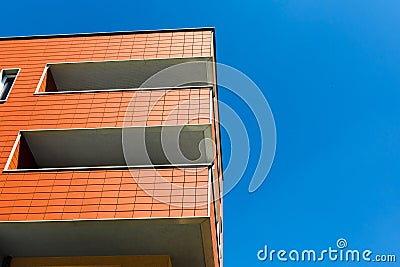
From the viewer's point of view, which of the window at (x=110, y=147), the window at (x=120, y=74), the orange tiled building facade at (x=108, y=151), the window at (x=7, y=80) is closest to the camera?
the orange tiled building facade at (x=108, y=151)

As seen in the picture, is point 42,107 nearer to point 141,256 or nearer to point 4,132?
A: point 4,132

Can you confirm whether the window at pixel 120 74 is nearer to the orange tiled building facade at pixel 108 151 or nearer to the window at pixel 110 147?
the orange tiled building facade at pixel 108 151

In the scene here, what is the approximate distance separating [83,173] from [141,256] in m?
2.13

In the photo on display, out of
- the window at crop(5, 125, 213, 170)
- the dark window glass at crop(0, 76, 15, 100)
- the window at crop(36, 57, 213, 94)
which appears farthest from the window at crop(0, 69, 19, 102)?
the window at crop(5, 125, 213, 170)

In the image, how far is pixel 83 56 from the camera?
14.3 metres

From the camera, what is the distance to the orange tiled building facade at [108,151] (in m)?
9.81

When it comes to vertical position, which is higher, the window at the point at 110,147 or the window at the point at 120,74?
the window at the point at 120,74

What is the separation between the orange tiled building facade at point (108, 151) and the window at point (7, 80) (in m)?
0.04

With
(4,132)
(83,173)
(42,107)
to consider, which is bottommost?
(83,173)

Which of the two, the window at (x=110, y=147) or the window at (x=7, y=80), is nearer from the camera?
the window at (x=110, y=147)

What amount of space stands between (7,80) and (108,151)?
4030 mm

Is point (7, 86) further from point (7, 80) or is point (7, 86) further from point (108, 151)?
point (108, 151)

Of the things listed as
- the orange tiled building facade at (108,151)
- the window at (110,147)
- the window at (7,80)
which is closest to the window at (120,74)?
the orange tiled building facade at (108,151)


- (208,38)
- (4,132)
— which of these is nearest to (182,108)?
(208,38)
